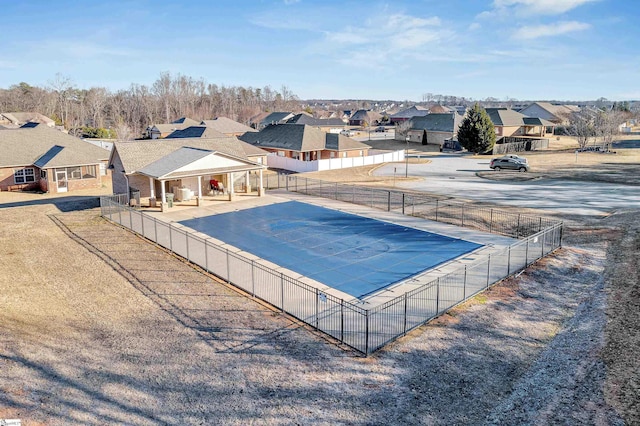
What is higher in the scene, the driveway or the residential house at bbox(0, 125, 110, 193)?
the residential house at bbox(0, 125, 110, 193)

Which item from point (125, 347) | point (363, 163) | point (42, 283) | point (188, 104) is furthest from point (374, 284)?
point (188, 104)

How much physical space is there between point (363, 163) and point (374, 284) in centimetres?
3990

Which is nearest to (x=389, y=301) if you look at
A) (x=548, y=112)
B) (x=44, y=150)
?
(x=44, y=150)

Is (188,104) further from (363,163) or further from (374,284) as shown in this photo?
(374,284)

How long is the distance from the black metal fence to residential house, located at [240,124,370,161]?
78.2 feet

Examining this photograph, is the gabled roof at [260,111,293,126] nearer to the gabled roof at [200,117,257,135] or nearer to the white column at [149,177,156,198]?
the gabled roof at [200,117,257,135]

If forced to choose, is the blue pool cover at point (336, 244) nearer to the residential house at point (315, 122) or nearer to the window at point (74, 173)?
the window at point (74, 173)

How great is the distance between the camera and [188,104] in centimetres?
14600

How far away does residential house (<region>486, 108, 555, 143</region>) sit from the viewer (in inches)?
3184

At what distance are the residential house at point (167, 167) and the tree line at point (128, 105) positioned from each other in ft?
241

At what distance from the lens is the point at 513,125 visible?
81.9 m

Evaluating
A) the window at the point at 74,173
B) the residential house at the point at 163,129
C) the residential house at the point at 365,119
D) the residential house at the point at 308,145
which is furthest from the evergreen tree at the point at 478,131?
the residential house at the point at 365,119

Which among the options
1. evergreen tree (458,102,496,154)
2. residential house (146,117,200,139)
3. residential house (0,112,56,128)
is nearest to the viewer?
evergreen tree (458,102,496,154)

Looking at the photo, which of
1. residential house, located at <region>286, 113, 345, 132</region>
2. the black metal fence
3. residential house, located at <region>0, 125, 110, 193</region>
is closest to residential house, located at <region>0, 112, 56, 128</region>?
residential house, located at <region>286, 113, 345, 132</region>
